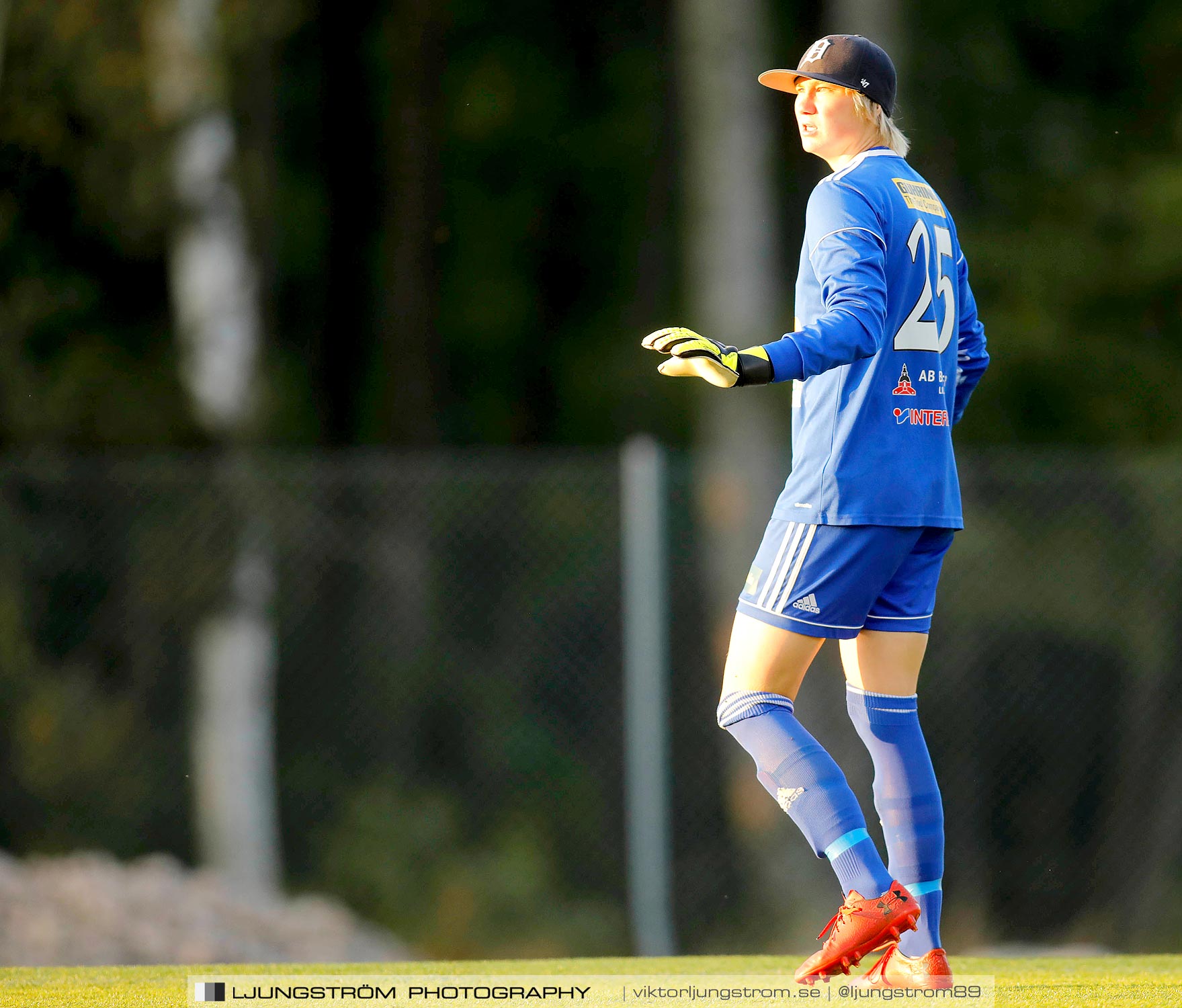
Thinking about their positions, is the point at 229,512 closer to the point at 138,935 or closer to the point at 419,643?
the point at 419,643

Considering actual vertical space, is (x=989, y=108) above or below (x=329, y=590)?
above

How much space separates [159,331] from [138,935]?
5.00m

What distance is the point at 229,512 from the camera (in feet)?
25.4

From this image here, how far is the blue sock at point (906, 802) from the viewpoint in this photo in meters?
3.05

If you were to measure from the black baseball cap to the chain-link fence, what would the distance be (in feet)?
14.4

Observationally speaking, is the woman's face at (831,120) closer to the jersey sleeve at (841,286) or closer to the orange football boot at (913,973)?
the jersey sleeve at (841,286)

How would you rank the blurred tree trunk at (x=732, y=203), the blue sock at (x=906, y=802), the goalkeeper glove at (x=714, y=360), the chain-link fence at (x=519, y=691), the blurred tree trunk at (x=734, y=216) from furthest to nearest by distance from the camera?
1. the blurred tree trunk at (x=732, y=203)
2. the blurred tree trunk at (x=734, y=216)
3. the chain-link fence at (x=519, y=691)
4. the blue sock at (x=906, y=802)
5. the goalkeeper glove at (x=714, y=360)

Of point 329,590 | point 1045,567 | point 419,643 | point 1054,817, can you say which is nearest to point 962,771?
point 1054,817

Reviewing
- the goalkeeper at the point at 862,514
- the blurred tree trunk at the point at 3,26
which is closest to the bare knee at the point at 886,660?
the goalkeeper at the point at 862,514

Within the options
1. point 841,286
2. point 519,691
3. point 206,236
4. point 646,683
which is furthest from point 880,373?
point 206,236

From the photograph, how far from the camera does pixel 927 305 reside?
2951mm

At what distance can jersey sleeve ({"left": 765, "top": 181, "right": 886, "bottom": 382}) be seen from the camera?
2621mm

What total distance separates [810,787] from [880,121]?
1.29m

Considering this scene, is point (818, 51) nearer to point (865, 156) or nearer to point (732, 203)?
point (865, 156)
